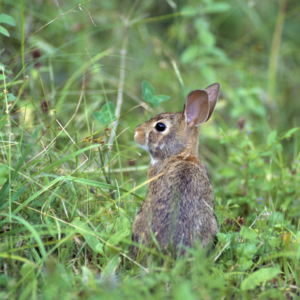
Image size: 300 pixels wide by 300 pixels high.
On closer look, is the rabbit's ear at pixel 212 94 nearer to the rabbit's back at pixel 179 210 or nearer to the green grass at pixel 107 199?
the green grass at pixel 107 199

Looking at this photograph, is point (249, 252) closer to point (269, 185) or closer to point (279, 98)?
point (269, 185)

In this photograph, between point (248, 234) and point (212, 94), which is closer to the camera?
point (248, 234)

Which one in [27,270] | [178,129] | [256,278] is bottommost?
[256,278]

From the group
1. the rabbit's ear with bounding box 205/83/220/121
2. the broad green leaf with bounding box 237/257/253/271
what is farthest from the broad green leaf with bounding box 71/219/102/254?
the rabbit's ear with bounding box 205/83/220/121

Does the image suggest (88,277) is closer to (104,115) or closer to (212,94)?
(104,115)

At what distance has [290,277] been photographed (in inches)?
103

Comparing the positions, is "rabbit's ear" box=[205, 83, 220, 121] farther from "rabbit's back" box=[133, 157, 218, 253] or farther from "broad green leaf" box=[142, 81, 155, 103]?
"rabbit's back" box=[133, 157, 218, 253]

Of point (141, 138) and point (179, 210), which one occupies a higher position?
point (141, 138)

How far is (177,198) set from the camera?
2797 mm

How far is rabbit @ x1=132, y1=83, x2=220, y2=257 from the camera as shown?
2.71m

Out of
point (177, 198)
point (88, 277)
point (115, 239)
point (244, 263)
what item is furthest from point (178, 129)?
point (88, 277)

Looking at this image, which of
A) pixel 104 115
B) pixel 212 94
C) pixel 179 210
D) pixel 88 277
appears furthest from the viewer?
pixel 212 94

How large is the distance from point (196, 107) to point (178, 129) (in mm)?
285

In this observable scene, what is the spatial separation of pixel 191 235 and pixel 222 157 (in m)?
3.91
